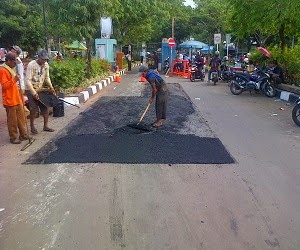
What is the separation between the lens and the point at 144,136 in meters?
6.52

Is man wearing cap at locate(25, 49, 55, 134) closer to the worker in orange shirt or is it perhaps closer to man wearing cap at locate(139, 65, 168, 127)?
the worker in orange shirt

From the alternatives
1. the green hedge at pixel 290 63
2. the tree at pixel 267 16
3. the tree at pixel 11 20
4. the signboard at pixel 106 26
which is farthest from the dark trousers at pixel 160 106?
the tree at pixel 11 20

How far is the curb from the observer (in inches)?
439

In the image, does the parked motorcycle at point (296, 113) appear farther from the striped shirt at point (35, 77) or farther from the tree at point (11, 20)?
the tree at point (11, 20)

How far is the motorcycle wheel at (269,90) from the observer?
1227 centimetres

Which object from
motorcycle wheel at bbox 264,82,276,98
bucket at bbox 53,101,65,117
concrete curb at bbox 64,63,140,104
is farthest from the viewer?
motorcycle wheel at bbox 264,82,276,98

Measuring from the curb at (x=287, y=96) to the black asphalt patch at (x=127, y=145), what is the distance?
4628 mm

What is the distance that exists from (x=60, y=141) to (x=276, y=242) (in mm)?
4261

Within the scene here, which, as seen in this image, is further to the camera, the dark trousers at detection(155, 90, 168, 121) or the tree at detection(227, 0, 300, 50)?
the tree at detection(227, 0, 300, 50)

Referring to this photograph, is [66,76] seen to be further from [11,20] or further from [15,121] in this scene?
[11,20]

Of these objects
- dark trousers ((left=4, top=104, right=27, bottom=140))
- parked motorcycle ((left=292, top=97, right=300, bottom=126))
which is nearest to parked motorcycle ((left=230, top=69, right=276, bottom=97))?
parked motorcycle ((left=292, top=97, right=300, bottom=126))

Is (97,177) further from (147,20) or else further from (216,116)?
(147,20)

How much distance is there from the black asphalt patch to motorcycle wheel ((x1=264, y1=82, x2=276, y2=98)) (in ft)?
17.2

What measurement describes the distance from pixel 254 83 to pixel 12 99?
9.12 meters
